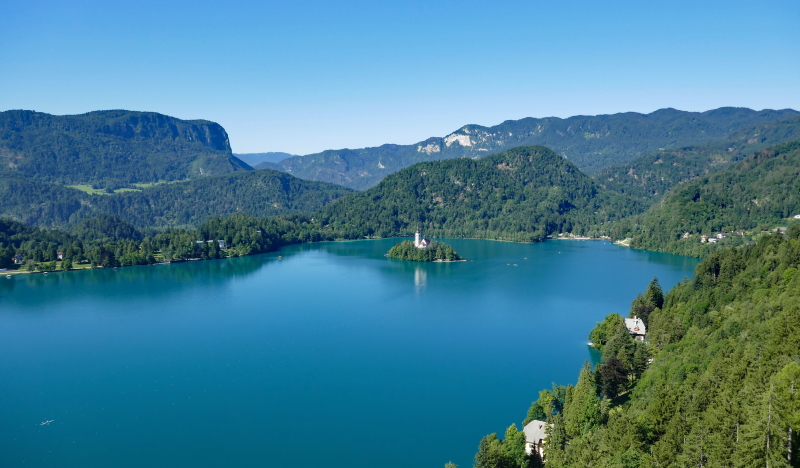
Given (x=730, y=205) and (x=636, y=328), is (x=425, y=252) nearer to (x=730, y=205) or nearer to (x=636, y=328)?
(x=636, y=328)

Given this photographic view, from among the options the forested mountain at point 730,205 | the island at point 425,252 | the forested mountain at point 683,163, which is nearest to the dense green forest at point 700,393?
the island at point 425,252

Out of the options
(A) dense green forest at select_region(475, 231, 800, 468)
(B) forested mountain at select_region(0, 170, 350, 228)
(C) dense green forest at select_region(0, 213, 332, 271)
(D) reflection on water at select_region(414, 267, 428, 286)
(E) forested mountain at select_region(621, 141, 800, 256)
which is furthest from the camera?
(B) forested mountain at select_region(0, 170, 350, 228)

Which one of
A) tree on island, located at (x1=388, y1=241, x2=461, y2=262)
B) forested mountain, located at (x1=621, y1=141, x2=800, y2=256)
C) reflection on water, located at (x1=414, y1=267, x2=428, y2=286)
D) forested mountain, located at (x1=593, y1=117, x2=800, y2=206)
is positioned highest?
forested mountain, located at (x1=593, y1=117, x2=800, y2=206)

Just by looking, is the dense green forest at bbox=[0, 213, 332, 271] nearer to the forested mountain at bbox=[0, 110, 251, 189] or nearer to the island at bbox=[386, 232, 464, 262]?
the island at bbox=[386, 232, 464, 262]

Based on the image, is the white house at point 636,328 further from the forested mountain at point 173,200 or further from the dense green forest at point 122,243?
the forested mountain at point 173,200

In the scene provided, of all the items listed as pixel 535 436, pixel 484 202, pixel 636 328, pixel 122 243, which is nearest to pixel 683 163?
pixel 484 202

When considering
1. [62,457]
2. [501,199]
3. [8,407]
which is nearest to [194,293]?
[8,407]

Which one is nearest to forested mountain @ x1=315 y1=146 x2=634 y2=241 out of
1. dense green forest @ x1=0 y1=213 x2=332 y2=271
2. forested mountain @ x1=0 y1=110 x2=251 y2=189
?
dense green forest @ x1=0 y1=213 x2=332 y2=271
